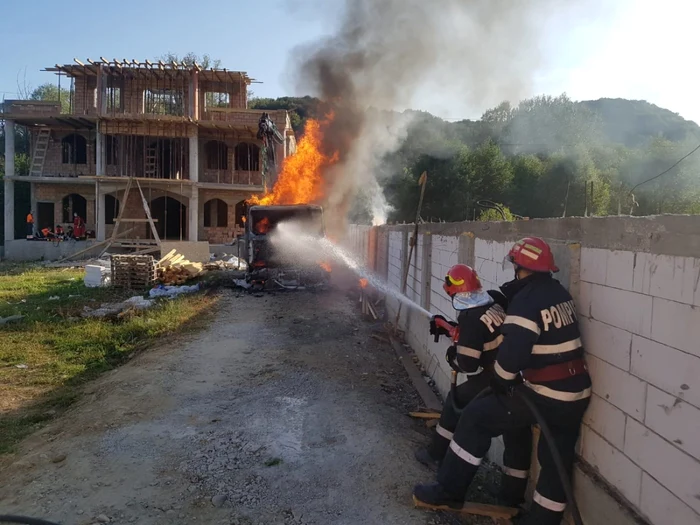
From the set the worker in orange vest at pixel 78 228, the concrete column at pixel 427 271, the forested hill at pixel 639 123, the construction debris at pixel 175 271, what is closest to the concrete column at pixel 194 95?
the worker in orange vest at pixel 78 228

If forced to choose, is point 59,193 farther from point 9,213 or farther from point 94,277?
point 94,277

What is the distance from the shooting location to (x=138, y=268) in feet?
47.3

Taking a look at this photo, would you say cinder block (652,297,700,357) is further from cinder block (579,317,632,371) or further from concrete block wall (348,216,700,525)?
cinder block (579,317,632,371)

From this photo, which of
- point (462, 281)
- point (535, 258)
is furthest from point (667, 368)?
point (462, 281)

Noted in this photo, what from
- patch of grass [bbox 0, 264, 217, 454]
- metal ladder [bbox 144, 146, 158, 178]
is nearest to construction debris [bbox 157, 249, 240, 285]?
patch of grass [bbox 0, 264, 217, 454]

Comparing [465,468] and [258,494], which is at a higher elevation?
[465,468]

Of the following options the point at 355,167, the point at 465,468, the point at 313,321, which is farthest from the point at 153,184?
the point at 465,468

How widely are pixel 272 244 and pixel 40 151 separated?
2017cm

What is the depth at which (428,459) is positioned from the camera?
4023mm

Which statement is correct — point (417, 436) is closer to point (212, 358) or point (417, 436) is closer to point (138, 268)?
point (212, 358)

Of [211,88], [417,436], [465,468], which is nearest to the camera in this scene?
[465,468]

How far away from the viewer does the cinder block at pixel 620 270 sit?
2492 millimetres

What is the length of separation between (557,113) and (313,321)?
114 ft

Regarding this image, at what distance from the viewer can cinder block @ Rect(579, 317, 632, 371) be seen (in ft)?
8.25
